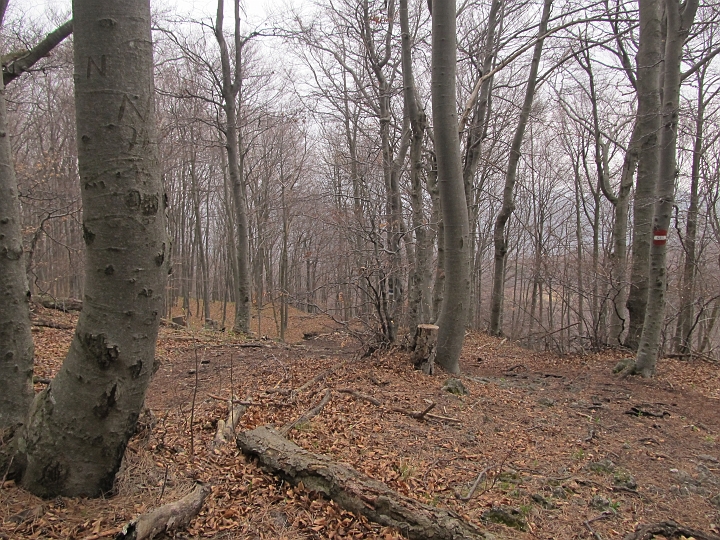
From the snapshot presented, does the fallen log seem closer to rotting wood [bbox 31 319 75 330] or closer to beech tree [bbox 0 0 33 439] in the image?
beech tree [bbox 0 0 33 439]

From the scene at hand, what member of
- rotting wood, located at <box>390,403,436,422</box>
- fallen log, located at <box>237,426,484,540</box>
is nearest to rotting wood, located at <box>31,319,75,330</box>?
rotting wood, located at <box>390,403,436,422</box>

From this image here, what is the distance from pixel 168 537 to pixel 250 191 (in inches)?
894

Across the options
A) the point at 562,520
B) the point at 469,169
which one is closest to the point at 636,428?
the point at 562,520

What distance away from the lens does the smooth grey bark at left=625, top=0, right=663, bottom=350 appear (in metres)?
8.50

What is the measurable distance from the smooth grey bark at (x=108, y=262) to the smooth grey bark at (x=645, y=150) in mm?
8423

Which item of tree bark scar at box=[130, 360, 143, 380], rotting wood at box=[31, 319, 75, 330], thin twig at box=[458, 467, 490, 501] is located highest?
tree bark scar at box=[130, 360, 143, 380]

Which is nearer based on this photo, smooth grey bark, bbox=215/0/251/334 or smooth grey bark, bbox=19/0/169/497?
smooth grey bark, bbox=19/0/169/497

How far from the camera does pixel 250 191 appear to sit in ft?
78.1

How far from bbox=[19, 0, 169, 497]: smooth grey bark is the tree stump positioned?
4820mm

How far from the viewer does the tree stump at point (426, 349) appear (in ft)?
22.0

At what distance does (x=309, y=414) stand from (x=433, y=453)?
1.21m

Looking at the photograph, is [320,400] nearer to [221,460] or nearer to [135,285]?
[221,460]

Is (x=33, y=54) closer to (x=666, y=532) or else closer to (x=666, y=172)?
(x=666, y=532)

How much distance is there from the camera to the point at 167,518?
2.26m
